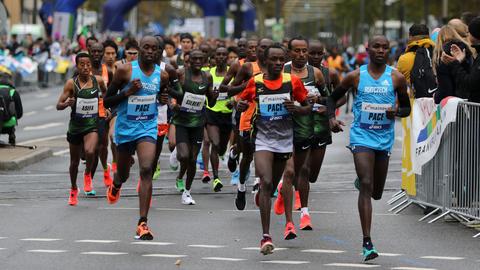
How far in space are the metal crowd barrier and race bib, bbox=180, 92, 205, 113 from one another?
9.28ft

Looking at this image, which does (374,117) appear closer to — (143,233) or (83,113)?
(143,233)

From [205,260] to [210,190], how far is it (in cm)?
597

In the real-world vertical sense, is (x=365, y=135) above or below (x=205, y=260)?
above

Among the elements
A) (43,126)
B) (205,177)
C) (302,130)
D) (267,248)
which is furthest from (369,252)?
(43,126)

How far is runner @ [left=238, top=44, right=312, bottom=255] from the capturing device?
38.1 feet

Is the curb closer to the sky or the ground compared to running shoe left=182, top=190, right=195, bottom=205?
closer to the ground

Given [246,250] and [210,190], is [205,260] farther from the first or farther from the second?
[210,190]

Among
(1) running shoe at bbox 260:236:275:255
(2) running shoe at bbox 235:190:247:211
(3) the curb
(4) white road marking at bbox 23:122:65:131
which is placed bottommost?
(4) white road marking at bbox 23:122:65:131

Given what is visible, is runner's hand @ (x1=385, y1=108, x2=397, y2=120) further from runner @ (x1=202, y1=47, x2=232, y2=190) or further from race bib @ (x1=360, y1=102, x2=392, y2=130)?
runner @ (x1=202, y1=47, x2=232, y2=190)

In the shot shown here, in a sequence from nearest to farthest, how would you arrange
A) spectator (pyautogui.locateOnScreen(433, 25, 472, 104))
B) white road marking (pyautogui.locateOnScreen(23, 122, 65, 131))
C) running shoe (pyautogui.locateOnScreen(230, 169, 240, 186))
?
spectator (pyautogui.locateOnScreen(433, 25, 472, 104)) < running shoe (pyautogui.locateOnScreen(230, 169, 240, 186)) < white road marking (pyautogui.locateOnScreen(23, 122, 65, 131))

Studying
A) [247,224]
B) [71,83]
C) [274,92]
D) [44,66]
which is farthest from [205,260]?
[44,66]

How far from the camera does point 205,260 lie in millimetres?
10898

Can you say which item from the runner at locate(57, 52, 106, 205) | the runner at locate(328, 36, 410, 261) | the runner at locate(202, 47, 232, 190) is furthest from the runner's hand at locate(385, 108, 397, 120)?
the runner at locate(202, 47, 232, 190)

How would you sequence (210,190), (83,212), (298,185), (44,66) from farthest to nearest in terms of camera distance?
(44,66) < (210,190) < (83,212) < (298,185)
